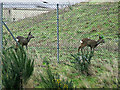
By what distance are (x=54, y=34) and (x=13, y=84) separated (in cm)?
663

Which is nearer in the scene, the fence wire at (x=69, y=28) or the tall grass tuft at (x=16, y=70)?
the tall grass tuft at (x=16, y=70)

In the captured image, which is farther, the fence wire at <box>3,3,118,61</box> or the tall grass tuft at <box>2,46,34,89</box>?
the fence wire at <box>3,3,118,61</box>

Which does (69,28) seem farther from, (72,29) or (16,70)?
(16,70)

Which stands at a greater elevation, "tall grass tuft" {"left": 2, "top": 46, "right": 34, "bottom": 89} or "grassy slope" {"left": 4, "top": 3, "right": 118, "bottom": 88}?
"grassy slope" {"left": 4, "top": 3, "right": 118, "bottom": 88}

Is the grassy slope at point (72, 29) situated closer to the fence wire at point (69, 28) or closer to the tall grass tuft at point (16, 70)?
the fence wire at point (69, 28)

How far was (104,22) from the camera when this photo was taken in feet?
32.3

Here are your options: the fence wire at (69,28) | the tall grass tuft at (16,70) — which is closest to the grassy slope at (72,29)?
the fence wire at (69,28)

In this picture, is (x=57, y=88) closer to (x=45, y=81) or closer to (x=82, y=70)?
(x=45, y=81)

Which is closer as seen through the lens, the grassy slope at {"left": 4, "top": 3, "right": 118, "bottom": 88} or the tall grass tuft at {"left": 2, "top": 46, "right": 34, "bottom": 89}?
the tall grass tuft at {"left": 2, "top": 46, "right": 34, "bottom": 89}

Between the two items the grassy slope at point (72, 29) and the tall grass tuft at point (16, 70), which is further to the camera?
the grassy slope at point (72, 29)

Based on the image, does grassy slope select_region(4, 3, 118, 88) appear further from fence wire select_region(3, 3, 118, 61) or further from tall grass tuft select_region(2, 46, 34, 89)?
tall grass tuft select_region(2, 46, 34, 89)

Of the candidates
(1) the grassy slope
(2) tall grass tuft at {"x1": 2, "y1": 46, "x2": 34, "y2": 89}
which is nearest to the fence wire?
(1) the grassy slope

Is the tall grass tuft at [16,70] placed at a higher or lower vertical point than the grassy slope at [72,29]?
lower

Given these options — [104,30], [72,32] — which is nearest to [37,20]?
[72,32]
